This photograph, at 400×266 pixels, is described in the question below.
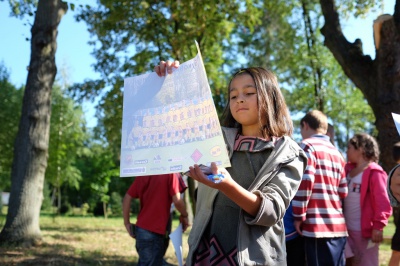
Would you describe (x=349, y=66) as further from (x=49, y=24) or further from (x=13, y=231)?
(x=13, y=231)

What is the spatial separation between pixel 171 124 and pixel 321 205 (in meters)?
2.52

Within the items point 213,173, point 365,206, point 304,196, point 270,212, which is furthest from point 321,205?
point 213,173

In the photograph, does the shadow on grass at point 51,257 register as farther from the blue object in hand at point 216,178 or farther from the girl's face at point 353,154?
the blue object in hand at point 216,178

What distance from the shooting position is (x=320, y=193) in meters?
4.28

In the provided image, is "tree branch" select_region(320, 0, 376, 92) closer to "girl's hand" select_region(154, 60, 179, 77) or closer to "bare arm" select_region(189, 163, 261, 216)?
"girl's hand" select_region(154, 60, 179, 77)

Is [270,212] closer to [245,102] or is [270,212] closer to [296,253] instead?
[245,102]

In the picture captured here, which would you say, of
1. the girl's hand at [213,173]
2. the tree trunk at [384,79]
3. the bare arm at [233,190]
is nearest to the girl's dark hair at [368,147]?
the tree trunk at [384,79]

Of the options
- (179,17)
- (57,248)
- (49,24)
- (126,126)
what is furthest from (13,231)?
(179,17)

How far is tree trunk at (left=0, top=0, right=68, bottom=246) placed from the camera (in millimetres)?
9102

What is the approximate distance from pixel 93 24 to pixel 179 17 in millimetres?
3339

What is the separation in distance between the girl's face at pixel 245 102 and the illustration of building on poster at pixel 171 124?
0.31m

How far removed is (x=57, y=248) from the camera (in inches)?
353

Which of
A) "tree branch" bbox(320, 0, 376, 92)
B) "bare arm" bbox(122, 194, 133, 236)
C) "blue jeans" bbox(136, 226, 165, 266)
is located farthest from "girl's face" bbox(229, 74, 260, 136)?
"tree branch" bbox(320, 0, 376, 92)

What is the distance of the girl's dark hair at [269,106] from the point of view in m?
2.36
